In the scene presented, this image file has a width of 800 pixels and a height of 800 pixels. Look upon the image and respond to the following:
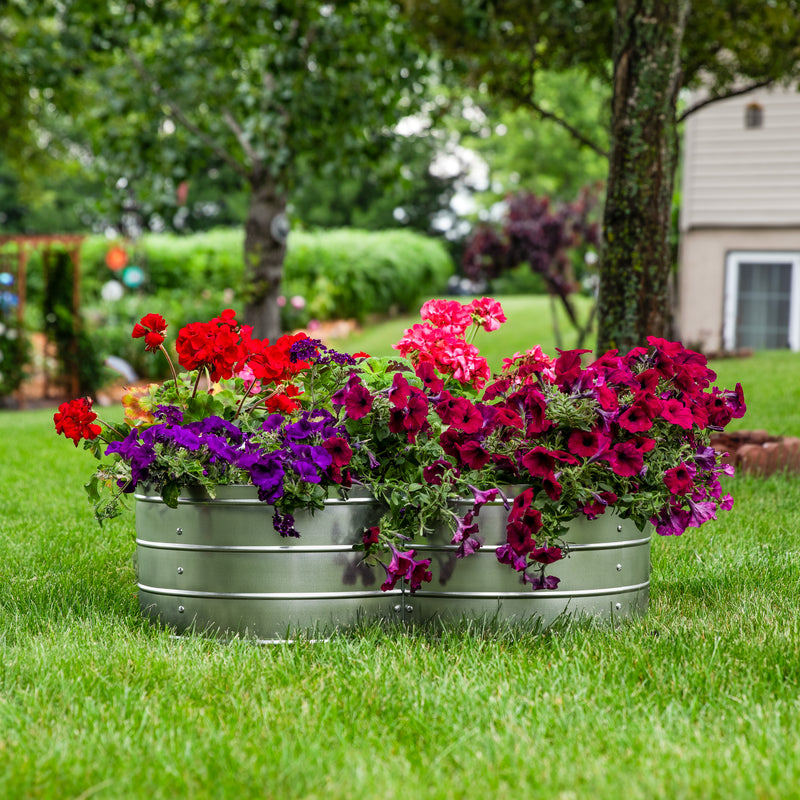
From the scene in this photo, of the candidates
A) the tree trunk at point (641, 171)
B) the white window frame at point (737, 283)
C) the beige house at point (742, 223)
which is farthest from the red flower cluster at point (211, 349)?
the white window frame at point (737, 283)

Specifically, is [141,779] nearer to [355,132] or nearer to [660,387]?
[660,387]

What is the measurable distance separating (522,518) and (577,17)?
6.15 m

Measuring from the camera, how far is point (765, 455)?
5371 mm

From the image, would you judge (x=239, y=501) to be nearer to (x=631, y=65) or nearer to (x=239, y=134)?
(x=631, y=65)

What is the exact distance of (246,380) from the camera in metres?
3.30

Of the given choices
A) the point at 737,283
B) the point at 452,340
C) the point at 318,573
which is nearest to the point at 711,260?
the point at 737,283

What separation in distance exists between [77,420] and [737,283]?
1196 cm

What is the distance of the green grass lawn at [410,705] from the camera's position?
75.3 inches

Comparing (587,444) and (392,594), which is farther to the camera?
(392,594)

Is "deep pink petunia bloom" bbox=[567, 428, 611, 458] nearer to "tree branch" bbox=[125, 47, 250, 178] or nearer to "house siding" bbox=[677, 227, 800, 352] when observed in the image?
"tree branch" bbox=[125, 47, 250, 178]

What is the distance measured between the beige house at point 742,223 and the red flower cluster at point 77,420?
1108 cm

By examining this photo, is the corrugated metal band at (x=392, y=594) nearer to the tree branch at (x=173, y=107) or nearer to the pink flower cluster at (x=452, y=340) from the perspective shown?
the pink flower cluster at (x=452, y=340)

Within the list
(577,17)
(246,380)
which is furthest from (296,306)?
(246,380)

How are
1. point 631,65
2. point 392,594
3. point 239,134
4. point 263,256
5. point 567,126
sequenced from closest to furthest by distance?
1. point 392,594
2. point 631,65
3. point 567,126
4. point 239,134
5. point 263,256
